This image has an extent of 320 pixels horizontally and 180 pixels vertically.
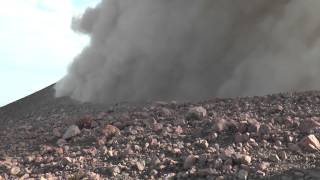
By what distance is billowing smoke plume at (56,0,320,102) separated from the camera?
41.3 ft

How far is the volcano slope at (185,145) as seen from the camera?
6352 millimetres

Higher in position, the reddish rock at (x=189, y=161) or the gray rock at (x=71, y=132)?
the gray rock at (x=71, y=132)

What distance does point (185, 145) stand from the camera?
7.23 meters

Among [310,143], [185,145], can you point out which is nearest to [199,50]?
[185,145]

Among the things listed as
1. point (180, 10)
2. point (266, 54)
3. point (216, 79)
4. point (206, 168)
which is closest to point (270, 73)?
point (266, 54)

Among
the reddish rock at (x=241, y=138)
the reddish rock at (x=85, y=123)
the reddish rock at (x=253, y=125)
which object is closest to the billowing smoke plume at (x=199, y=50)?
the reddish rock at (x=85, y=123)

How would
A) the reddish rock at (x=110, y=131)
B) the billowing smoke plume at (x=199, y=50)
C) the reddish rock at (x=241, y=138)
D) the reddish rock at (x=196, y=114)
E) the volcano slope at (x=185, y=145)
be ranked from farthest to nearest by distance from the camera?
1. the billowing smoke plume at (x=199, y=50)
2. the reddish rock at (x=196, y=114)
3. the reddish rock at (x=110, y=131)
4. the reddish rock at (x=241, y=138)
5. the volcano slope at (x=185, y=145)

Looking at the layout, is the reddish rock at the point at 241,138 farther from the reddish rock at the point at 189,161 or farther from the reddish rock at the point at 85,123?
the reddish rock at the point at 85,123

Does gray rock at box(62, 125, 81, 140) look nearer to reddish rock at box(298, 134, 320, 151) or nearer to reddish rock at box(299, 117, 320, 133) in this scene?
reddish rock at box(299, 117, 320, 133)

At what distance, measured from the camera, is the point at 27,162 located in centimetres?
741

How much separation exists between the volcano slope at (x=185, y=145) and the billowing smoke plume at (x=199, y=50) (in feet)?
9.75

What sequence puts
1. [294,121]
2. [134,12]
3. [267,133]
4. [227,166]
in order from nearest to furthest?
[227,166], [267,133], [294,121], [134,12]

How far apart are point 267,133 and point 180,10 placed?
24.4 ft

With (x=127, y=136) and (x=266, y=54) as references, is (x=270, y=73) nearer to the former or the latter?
(x=266, y=54)
